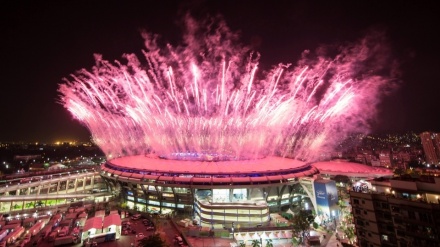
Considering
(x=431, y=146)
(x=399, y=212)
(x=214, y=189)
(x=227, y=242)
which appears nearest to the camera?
(x=399, y=212)

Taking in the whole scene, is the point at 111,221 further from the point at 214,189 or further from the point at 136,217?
the point at 214,189

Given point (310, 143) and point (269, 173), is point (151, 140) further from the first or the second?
point (310, 143)

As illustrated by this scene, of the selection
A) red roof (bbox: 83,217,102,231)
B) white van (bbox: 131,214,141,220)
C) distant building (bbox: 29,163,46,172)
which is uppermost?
distant building (bbox: 29,163,46,172)

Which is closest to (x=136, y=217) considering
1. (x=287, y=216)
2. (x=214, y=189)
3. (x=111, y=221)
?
(x=111, y=221)

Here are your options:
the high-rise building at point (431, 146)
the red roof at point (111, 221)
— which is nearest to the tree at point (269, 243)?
the red roof at point (111, 221)

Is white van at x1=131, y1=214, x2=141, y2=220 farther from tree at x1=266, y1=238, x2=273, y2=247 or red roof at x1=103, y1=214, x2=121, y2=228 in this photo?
tree at x1=266, y1=238, x2=273, y2=247

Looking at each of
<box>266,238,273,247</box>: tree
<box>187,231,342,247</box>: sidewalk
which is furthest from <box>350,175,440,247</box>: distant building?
<box>266,238,273,247</box>: tree
